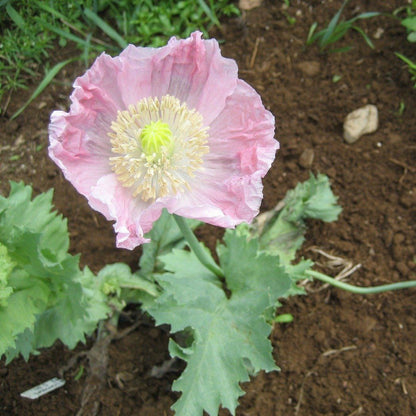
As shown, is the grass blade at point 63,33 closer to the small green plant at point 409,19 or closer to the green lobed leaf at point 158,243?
the green lobed leaf at point 158,243

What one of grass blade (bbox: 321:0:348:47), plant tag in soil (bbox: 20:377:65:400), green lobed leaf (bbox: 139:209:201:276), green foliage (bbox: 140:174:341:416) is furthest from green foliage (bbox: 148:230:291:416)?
grass blade (bbox: 321:0:348:47)

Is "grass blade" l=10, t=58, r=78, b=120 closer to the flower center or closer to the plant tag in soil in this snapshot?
the flower center

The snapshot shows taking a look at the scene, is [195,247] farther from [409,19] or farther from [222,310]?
[409,19]

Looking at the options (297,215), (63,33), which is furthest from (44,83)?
(297,215)

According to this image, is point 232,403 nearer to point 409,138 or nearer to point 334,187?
point 334,187

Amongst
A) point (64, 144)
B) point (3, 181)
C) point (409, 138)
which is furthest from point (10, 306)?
point (409, 138)

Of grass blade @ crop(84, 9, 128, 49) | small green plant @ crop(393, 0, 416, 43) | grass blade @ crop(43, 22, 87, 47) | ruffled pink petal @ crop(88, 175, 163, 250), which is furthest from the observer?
grass blade @ crop(84, 9, 128, 49)
